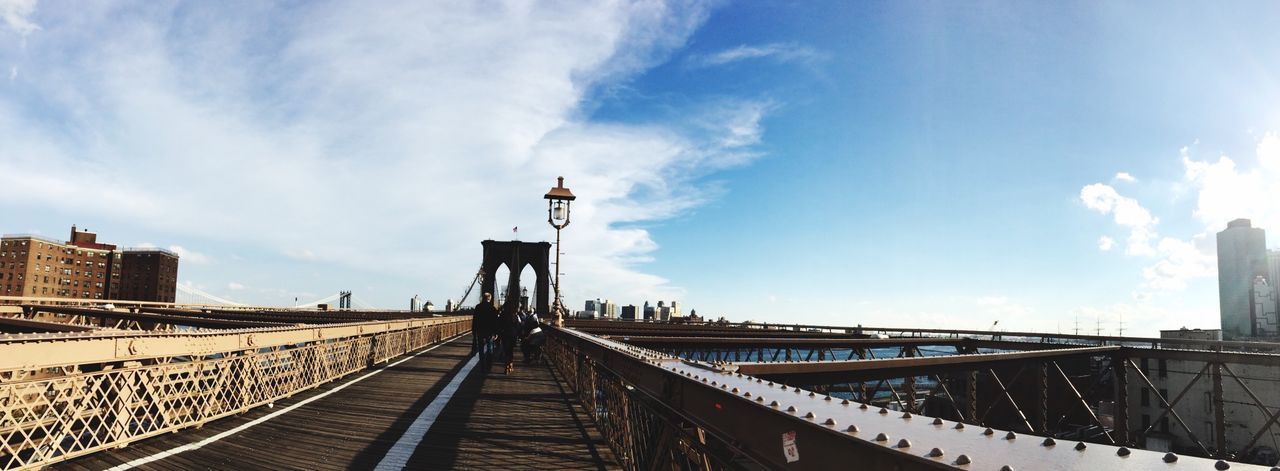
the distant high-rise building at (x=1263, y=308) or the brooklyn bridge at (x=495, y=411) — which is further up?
the distant high-rise building at (x=1263, y=308)

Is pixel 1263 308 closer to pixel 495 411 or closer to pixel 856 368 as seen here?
pixel 856 368

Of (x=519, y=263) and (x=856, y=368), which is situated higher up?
(x=519, y=263)

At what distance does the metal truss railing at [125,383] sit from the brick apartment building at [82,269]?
6979 inches

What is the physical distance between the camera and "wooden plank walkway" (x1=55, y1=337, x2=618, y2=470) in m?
7.00

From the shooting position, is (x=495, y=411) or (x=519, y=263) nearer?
(x=495, y=411)

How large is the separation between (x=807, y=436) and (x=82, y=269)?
670ft

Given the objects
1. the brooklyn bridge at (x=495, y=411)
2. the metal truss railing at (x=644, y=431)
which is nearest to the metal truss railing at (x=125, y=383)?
the brooklyn bridge at (x=495, y=411)

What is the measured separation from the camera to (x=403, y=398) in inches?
476

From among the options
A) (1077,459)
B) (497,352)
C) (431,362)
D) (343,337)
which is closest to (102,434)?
(343,337)

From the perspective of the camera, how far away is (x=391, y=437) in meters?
8.41

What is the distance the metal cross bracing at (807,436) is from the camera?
1734 mm

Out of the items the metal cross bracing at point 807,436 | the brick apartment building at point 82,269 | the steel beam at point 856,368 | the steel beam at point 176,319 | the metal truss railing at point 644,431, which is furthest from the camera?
the brick apartment building at point 82,269

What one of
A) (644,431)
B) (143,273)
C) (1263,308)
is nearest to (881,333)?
(644,431)

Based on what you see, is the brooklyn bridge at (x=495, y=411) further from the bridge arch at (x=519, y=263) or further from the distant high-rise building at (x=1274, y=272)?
the distant high-rise building at (x=1274, y=272)
